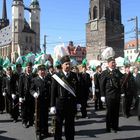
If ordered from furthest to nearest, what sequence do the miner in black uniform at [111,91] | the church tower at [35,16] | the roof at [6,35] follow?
the church tower at [35,16]
the roof at [6,35]
the miner in black uniform at [111,91]

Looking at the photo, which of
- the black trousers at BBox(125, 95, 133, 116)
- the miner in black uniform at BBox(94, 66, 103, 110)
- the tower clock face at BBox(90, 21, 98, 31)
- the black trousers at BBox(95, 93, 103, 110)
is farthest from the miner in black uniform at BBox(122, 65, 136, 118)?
the tower clock face at BBox(90, 21, 98, 31)

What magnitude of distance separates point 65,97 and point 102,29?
277ft

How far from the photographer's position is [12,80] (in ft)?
41.8

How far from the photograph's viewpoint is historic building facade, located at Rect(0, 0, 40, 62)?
137750 millimetres

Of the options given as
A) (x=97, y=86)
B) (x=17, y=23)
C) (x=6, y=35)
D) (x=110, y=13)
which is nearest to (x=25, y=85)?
(x=97, y=86)

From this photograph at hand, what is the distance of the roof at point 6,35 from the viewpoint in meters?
144

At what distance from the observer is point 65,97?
792 cm

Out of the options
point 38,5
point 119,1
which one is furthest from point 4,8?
point 119,1

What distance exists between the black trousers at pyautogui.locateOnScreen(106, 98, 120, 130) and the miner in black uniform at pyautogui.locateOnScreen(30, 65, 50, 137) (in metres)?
1.56

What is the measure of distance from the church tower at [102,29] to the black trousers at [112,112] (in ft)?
260

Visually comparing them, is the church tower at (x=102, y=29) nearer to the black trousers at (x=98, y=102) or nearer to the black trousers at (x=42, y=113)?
the black trousers at (x=98, y=102)

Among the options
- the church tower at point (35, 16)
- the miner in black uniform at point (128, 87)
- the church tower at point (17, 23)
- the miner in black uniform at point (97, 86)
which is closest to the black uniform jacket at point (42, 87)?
the miner in black uniform at point (128, 87)

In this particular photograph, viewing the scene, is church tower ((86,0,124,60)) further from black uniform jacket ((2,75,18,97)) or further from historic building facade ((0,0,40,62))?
black uniform jacket ((2,75,18,97))

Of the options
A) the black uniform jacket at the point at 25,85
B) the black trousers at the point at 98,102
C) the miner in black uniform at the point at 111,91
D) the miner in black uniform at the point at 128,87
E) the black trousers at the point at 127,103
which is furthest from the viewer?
the black trousers at the point at 98,102
